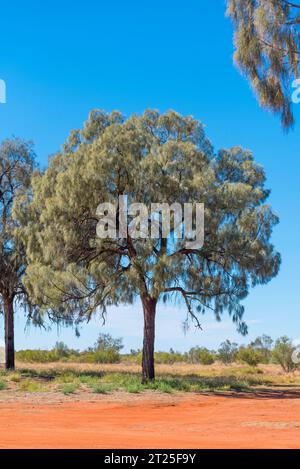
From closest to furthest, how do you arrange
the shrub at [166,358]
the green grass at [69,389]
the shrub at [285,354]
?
1. the green grass at [69,389]
2. the shrub at [285,354]
3. the shrub at [166,358]

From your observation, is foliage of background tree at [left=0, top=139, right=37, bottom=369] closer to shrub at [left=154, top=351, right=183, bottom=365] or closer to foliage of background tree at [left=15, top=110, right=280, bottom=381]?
foliage of background tree at [left=15, top=110, right=280, bottom=381]

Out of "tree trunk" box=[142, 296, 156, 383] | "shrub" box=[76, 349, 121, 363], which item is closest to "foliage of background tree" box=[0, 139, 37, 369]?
"tree trunk" box=[142, 296, 156, 383]

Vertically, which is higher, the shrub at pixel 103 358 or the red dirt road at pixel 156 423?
the red dirt road at pixel 156 423

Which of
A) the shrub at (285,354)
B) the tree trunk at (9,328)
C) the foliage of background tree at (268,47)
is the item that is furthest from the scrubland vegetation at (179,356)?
the foliage of background tree at (268,47)

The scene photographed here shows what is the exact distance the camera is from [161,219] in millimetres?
24906

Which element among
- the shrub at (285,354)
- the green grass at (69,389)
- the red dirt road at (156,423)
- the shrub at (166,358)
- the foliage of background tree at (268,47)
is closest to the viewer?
the red dirt road at (156,423)

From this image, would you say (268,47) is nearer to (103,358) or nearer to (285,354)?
(285,354)

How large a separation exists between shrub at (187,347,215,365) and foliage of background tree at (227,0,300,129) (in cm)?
3871

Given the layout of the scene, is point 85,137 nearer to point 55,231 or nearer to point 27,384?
point 55,231

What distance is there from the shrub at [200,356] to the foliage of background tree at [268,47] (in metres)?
38.7

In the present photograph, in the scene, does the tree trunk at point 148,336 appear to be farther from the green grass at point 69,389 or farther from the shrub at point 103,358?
the shrub at point 103,358

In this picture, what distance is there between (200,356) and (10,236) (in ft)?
89.3

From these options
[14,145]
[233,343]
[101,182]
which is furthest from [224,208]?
[233,343]

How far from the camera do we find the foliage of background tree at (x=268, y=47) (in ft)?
58.1
